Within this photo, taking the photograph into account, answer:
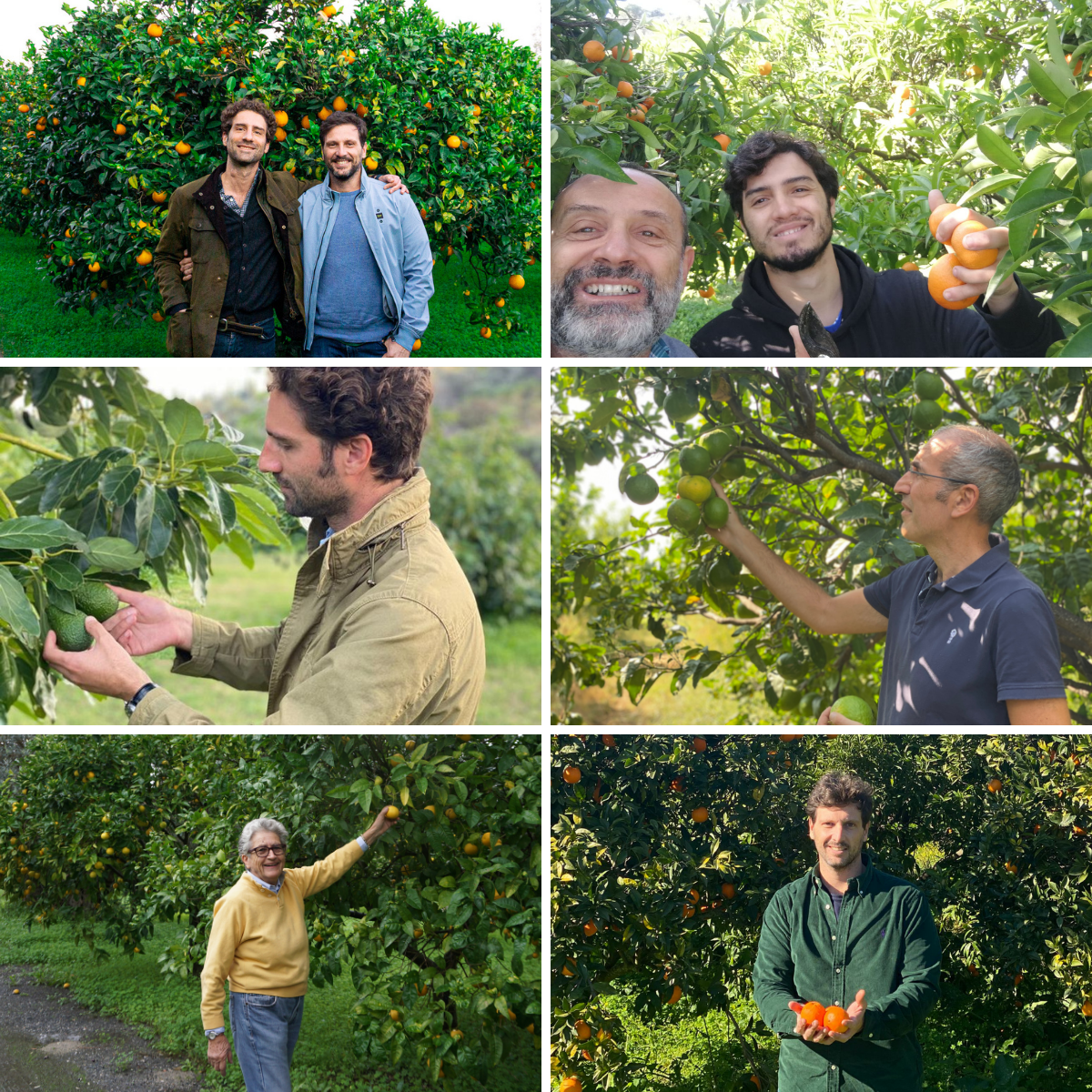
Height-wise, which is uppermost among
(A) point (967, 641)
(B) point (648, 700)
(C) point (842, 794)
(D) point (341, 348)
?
(D) point (341, 348)

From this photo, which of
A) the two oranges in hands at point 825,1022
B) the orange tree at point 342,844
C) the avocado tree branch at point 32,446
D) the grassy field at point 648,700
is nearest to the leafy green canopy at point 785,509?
the grassy field at point 648,700

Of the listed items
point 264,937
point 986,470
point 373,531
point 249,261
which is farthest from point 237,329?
Answer: point 986,470

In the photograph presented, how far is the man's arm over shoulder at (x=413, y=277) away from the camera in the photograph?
8.36ft

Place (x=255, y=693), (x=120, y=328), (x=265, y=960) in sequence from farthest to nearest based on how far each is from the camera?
(x=255, y=693), (x=120, y=328), (x=265, y=960)

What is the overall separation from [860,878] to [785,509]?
96 cm

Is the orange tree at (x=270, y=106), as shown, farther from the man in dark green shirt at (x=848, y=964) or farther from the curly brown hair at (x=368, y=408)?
the man in dark green shirt at (x=848, y=964)

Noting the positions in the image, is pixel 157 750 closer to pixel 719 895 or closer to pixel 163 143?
pixel 719 895

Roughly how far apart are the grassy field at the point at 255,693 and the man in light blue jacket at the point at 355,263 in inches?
72.2

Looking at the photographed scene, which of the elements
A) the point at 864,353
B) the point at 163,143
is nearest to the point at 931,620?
the point at 864,353

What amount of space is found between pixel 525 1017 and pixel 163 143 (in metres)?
2.69

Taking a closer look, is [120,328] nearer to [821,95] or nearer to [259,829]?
[259,829]

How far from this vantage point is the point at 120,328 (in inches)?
115

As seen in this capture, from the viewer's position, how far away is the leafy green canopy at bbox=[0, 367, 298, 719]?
210 cm

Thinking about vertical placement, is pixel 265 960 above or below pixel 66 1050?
above
